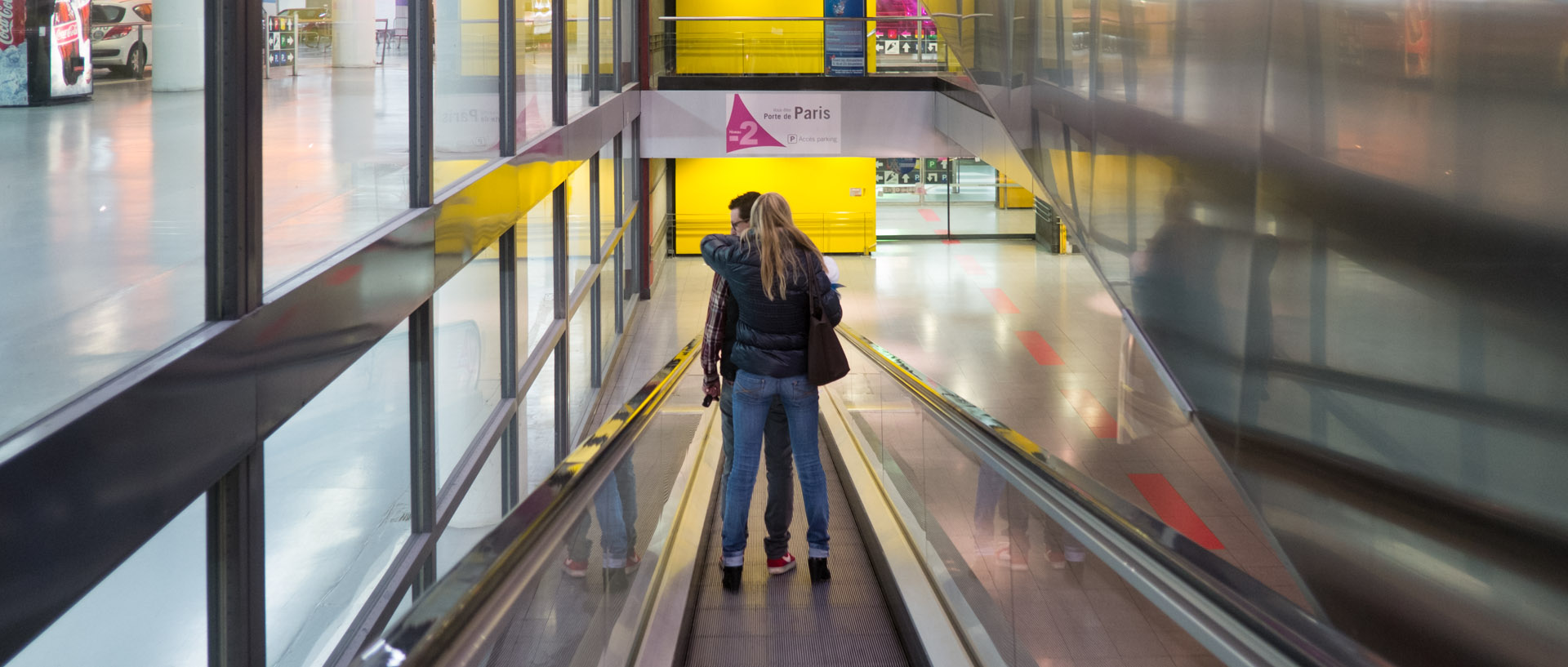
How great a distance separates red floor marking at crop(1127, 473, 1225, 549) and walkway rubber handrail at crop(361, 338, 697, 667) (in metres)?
6.09

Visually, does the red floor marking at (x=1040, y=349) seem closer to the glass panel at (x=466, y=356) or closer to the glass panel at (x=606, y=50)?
the glass panel at (x=606, y=50)

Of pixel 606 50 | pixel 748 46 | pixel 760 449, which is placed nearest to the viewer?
pixel 760 449

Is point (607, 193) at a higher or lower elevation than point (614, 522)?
higher

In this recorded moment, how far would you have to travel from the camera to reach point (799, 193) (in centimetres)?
2119

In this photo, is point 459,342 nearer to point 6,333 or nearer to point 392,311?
point 392,311

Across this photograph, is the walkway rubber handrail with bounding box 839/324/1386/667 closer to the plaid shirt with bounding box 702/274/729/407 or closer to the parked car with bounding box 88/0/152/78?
the plaid shirt with bounding box 702/274/729/407

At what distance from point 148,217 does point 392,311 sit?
56.5 inches

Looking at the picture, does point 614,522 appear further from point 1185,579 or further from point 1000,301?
point 1000,301

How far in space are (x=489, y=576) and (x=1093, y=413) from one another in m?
9.95

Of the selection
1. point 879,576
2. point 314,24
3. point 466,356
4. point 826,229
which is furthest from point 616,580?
point 826,229

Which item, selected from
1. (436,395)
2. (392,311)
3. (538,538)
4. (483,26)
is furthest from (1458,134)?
(483,26)

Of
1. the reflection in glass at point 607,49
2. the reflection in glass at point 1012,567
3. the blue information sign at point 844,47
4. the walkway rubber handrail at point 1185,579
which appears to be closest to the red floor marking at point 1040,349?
the reflection in glass at point 607,49

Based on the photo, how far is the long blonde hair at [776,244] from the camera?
3863 millimetres

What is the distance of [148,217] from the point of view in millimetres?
2848
